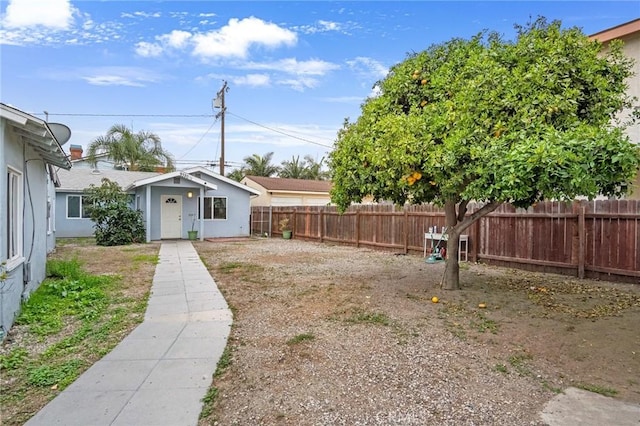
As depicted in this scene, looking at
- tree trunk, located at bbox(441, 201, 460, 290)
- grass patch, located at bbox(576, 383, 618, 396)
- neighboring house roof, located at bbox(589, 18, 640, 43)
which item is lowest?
grass patch, located at bbox(576, 383, 618, 396)

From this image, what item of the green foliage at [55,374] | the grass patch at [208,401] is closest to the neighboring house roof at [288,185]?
the green foliage at [55,374]

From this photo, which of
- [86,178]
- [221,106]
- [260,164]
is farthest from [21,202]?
[260,164]

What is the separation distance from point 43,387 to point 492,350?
13.9ft

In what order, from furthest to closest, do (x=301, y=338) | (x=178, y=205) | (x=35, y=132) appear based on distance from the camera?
(x=178, y=205), (x=35, y=132), (x=301, y=338)

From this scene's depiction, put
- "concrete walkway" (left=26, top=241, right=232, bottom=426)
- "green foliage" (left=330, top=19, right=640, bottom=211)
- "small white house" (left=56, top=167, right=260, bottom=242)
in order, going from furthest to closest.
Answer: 1. "small white house" (left=56, top=167, right=260, bottom=242)
2. "green foliage" (left=330, top=19, right=640, bottom=211)
3. "concrete walkway" (left=26, top=241, right=232, bottom=426)

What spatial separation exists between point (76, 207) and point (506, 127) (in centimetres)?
1920

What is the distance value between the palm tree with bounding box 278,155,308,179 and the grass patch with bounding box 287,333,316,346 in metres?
29.8

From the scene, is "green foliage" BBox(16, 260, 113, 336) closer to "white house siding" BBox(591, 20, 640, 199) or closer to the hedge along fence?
the hedge along fence

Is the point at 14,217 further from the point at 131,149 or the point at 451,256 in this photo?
the point at 131,149

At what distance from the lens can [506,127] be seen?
5168mm

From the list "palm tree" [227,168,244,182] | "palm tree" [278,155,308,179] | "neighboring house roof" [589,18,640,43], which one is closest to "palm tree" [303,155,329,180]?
"palm tree" [278,155,308,179]

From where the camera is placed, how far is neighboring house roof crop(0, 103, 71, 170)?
4.29 meters

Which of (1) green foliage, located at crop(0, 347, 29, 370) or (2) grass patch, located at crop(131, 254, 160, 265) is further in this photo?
(2) grass patch, located at crop(131, 254, 160, 265)

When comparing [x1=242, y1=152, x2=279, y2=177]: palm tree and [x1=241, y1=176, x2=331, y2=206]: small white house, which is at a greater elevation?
[x1=242, y1=152, x2=279, y2=177]: palm tree
